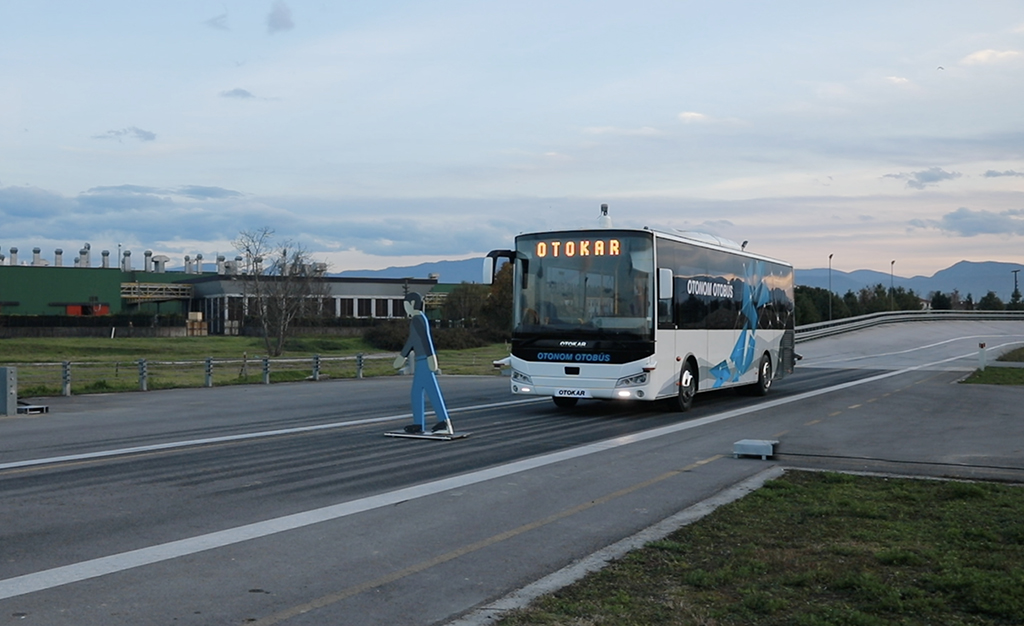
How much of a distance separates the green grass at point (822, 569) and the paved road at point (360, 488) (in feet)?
2.31

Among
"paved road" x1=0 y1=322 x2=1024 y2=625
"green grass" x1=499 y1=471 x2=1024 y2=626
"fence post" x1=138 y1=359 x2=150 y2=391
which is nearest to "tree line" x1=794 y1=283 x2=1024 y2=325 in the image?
"fence post" x1=138 y1=359 x2=150 y2=391

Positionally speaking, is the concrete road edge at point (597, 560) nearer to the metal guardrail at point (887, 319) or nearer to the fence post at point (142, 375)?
the fence post at point (142, 375)

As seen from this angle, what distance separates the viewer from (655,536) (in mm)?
7910

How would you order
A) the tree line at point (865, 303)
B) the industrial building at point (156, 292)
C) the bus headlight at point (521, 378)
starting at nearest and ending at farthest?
1. the bus headlight at point (521, 378)
2. the industrial building at point (156, 292)
3. the tree line at point (865, 303)

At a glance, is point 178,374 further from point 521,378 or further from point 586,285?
point 586,285

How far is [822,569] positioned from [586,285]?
12124 millimetres

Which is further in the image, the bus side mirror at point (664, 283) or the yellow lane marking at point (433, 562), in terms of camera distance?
the bus side mirror at point (664, 283)

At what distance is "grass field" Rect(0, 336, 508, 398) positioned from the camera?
32500 mm

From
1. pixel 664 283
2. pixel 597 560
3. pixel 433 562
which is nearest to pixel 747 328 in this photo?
pixel 664 283

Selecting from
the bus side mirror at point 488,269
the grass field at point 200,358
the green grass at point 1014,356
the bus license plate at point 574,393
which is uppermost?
the bus side mirror at point 488,269

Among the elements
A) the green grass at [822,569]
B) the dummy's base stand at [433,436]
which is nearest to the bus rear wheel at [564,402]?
the dummy's base stand at [433,436]

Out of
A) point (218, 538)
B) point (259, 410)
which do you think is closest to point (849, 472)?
point (218, 538)

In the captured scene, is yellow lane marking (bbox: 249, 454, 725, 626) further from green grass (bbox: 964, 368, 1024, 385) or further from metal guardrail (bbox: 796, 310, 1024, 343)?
metal guardrail (bbox: 796, 310, 1024, 343)

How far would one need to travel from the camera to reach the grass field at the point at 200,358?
32.5 m
